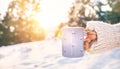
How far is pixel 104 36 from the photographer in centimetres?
119

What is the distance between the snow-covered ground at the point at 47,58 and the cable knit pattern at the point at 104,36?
93 millimetres

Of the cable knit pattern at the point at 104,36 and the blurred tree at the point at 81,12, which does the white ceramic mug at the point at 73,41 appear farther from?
the blurred tree at the point at 81,12

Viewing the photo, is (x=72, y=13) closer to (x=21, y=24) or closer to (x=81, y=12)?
(x=81, y=12)

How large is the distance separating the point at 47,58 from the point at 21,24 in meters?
0.39

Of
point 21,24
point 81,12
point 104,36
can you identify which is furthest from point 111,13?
point 21,24

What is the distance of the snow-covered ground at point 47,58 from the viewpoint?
129cm

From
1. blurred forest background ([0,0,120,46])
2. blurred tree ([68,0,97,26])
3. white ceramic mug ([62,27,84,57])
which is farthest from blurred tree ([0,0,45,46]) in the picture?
white ceramic mug ([62,27,84,57])

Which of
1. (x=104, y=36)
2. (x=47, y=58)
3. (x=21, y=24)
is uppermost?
(x=21, y=24)

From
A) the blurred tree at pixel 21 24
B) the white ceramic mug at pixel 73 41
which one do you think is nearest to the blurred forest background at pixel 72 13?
the blurred tree at pixel 21 24

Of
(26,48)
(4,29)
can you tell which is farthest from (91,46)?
(4,29)

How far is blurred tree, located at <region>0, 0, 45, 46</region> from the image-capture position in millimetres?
1599

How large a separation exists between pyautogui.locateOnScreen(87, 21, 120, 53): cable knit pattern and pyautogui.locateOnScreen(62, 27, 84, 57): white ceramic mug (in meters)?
0.06

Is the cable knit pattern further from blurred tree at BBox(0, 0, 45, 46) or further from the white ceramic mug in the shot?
blurred tree at BBox(0, 0, 45, 46)

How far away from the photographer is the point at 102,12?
1.58 meters
